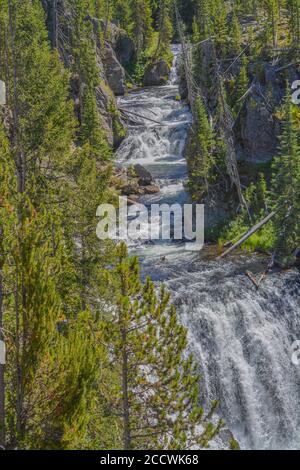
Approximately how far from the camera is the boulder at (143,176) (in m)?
40.1

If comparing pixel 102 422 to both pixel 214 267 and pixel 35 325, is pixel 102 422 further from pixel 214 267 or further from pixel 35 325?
pixel 214 267

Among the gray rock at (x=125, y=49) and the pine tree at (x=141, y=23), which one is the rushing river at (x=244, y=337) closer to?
the gray rock at (x=125, y=49)

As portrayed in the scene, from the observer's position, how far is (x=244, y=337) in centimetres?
2148

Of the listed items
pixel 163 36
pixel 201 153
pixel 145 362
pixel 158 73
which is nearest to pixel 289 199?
pixel 201 153

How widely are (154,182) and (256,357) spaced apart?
71.4ft

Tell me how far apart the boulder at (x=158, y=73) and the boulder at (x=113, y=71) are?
679 centimetres

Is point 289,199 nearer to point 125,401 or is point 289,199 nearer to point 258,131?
point 258,131

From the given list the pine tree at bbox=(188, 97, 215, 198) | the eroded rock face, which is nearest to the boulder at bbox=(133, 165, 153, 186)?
the pine tree at bbox=(188, 97, 215, 198)

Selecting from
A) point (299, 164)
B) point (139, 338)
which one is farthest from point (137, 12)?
point (139, 338)

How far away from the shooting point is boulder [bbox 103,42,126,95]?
56.8 metres

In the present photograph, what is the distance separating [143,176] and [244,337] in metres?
21.3

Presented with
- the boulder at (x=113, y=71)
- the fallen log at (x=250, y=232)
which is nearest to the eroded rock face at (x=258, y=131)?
the fallen log at (x=250, y=232)
